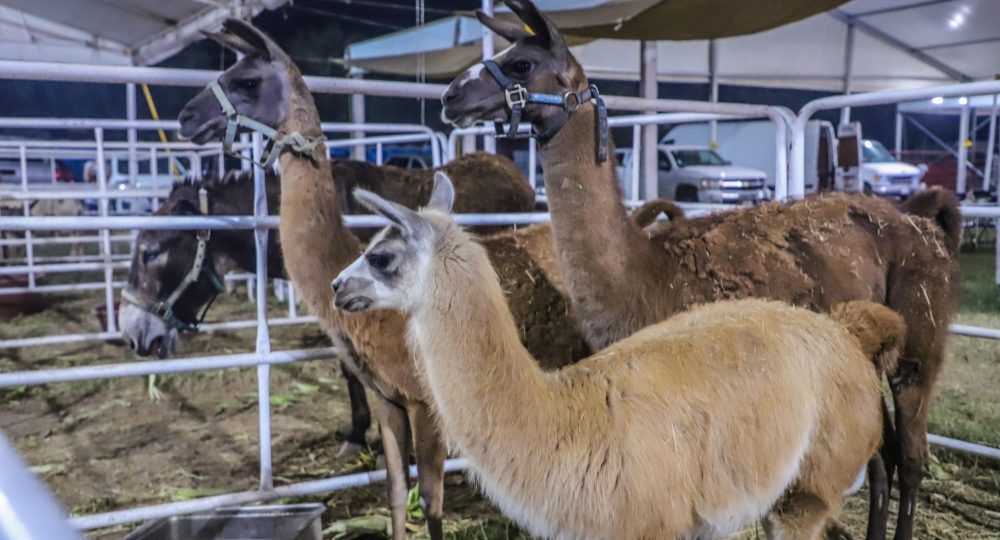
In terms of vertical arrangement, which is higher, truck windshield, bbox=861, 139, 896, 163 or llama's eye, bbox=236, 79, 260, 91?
truck windshield, bbox=861, 139, 896, 163

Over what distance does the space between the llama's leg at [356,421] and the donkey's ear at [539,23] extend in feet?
7.73

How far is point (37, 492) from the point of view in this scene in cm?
60

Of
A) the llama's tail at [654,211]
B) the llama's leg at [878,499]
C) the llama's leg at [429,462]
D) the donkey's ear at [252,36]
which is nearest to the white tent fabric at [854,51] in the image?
the llama's tail at [654,211]

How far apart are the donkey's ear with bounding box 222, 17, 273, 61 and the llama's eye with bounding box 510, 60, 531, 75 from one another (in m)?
1.07

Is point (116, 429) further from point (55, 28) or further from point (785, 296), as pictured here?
point (55, 28)

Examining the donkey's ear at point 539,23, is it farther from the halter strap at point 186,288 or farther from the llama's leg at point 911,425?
the halter strap at point 186,288

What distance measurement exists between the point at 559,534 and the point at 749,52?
17595 millimetres

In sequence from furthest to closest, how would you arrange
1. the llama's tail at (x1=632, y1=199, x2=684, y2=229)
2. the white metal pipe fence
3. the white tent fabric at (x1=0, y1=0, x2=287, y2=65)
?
the white tent fabric at (x1=0, y1=0, x2=287, y2=65), the llama's tail at (x1=632, y1=199, x2=684, y2=229), the white metal pipe fence

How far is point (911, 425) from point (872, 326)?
993 millimetres

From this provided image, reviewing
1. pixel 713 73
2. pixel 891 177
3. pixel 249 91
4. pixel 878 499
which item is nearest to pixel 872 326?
pixel 878 499

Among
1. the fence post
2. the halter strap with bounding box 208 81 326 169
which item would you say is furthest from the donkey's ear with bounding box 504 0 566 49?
the fence post

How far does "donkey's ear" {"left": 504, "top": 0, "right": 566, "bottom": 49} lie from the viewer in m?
3.04

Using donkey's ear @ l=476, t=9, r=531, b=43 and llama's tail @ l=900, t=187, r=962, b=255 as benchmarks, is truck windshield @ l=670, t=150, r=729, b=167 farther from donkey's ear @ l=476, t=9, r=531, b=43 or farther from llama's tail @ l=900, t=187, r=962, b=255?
donkey's ear @ l=476, t=9, r=531, b=43

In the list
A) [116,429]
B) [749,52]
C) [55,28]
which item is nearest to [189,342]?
[116,429]
